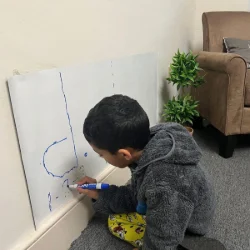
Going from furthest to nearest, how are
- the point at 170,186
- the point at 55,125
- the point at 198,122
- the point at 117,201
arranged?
the point at 198,122, the point at 117,201, the point at 55,125, the point at 170,186

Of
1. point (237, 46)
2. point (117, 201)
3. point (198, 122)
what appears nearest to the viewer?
point (117, 201)

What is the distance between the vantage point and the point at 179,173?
618 millimetres

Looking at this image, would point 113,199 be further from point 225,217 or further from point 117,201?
point 225,217

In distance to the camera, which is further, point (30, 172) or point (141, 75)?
point (141, 75)

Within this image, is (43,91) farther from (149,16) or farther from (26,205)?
(149,16)

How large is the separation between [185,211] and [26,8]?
575mm

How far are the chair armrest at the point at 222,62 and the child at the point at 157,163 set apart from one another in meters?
0.68

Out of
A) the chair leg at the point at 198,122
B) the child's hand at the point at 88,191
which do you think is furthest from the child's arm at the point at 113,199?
the chair leg at the point at 198,122

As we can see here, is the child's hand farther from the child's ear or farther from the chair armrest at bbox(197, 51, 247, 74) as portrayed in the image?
the chair armrest at bbox(197, 51, 247, 74)

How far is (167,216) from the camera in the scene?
60 centimetres

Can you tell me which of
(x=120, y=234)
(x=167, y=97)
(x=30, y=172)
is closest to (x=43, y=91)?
(x=30, y=172)

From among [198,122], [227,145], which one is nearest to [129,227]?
[227,145]

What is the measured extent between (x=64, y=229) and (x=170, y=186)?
0.37 m

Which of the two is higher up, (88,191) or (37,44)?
(37,44)
